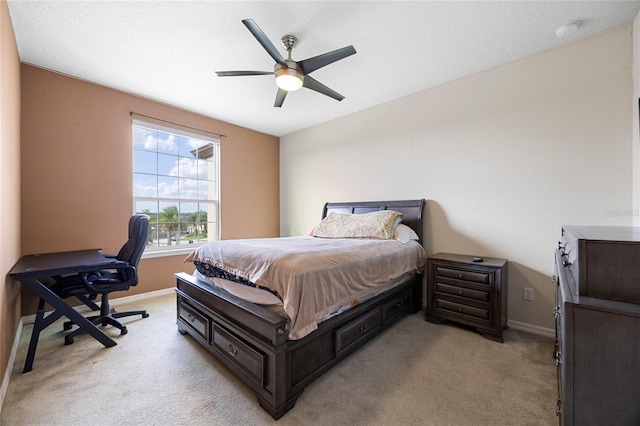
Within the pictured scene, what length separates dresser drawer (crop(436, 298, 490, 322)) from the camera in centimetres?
240

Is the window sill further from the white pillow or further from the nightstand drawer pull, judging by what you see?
the nightstand drawer pull

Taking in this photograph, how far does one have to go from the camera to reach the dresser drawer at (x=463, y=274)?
239cm

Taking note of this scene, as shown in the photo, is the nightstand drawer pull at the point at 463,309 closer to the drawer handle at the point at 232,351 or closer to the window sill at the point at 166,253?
the drawer handle at the point at 232,351

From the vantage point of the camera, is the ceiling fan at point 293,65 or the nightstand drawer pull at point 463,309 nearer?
the ceiling fan at point 293,65

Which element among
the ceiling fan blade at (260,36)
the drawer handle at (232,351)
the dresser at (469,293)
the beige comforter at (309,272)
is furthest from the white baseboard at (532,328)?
the ceiling fan blade at (260,36)

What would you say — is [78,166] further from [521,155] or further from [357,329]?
[521,155]

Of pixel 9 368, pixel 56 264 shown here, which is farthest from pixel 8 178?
pixel 9 368

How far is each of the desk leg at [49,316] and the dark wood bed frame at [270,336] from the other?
641 mm

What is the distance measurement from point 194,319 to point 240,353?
0.76 meters

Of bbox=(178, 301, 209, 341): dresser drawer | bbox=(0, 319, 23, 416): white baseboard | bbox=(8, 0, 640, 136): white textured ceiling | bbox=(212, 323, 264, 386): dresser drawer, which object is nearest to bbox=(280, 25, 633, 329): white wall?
bbox=(8, 0, 640, 136): white textured ceiling

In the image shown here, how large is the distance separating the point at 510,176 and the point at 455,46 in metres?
1.41

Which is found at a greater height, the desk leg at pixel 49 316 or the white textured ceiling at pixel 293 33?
the white textured ceiling at pixel 293 33

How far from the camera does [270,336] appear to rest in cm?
152

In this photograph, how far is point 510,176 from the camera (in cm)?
266
